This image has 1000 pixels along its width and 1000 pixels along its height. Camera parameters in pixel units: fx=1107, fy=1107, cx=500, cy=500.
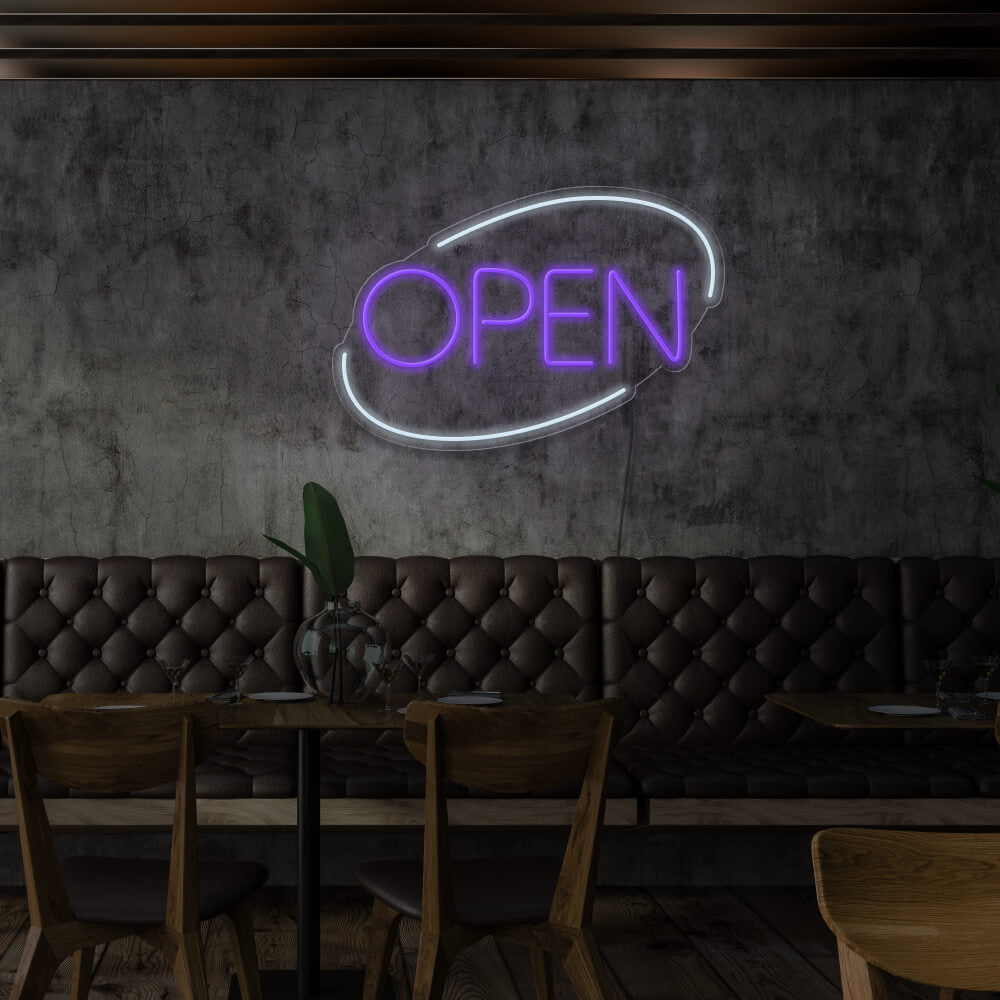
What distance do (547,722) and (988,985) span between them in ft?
3.12

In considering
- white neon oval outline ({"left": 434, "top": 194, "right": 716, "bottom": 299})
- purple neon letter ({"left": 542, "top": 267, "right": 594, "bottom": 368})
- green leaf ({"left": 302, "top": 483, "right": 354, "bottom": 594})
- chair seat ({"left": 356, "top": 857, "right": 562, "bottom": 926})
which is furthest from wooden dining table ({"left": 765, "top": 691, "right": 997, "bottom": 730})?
white neon oval outline ({"left": 434, "top": 194, "right": 716, "bottom": 299})

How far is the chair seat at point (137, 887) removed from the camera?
1.91 m

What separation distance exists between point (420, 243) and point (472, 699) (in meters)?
1.84

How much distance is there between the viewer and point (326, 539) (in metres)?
2.61

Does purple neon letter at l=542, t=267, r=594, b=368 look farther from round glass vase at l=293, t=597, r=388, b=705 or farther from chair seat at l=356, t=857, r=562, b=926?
chair seat at l=356, t=857, r=562, b=926

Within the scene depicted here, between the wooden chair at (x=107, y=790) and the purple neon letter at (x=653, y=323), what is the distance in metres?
2.29

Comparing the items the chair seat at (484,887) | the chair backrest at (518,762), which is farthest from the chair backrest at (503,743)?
the chair seat at (484,887)

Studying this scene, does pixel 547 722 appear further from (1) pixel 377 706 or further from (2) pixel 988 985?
(2) pixel 988 985

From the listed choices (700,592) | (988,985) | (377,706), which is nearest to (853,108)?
(700,592)

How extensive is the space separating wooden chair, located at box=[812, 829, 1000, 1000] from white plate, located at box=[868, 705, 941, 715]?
62.8 inches

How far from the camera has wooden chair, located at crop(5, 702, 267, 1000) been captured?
72.2 inches

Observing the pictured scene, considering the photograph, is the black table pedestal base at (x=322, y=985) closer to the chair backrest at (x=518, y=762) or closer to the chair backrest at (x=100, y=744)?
the chair backrest at (x=518, y=762)

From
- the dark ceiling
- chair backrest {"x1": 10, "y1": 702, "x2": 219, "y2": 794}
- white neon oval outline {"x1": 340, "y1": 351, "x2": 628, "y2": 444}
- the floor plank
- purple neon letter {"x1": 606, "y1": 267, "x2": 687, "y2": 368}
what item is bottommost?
the floor plank

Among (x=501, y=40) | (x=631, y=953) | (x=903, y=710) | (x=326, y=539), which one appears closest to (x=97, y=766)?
(x=326, y=539)
